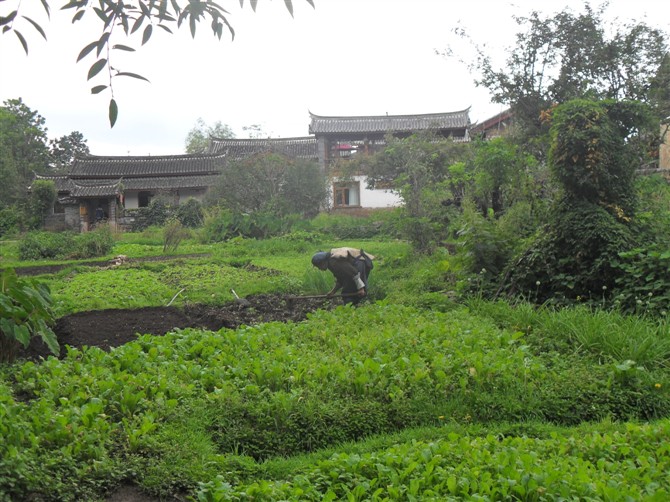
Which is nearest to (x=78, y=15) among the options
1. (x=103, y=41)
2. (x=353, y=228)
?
(x=103, y=41)

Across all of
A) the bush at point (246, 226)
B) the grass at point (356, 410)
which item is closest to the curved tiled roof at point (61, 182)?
the bush at point (246, 226)

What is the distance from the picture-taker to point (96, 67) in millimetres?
2621

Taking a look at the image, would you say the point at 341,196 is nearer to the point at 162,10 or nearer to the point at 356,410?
the point at 356,410

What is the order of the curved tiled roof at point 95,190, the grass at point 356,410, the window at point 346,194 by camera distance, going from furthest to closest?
the curved tiled roof at point 95,190
the window at point 346,194
the grass at point 356,410

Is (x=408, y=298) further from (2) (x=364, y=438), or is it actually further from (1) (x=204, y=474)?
(1) (x=204, y=474)

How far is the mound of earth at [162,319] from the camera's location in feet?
25.7

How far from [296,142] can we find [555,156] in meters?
33.9

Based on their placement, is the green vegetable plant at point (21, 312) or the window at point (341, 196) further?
the window at point (341, 196)

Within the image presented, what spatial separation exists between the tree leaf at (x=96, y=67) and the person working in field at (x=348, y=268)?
714 centimetres

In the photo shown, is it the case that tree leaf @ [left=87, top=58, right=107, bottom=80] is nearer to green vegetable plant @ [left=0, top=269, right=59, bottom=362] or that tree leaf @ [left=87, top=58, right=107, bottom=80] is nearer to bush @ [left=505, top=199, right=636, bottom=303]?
green vegetable plant @ [left=0, top=269, right=59, bottom=362]

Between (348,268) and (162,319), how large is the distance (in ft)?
8.79

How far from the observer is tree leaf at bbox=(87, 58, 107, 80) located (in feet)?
8.52

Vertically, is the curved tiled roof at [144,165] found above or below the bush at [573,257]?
above

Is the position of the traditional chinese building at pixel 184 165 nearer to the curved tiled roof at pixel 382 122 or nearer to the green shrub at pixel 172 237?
the curved tiled roof at pixel 382 122
